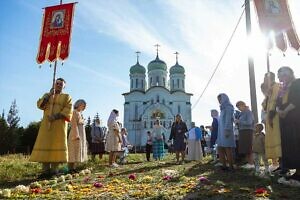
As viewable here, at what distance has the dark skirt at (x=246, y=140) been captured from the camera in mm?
9938

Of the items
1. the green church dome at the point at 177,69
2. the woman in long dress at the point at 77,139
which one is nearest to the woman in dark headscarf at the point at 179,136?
the woman in long dress at the point at 77,139

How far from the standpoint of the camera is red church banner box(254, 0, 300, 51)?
37.5 ft

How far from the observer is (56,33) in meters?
12.5

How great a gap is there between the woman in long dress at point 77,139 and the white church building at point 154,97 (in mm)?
62587

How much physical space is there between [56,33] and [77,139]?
13.5 feet

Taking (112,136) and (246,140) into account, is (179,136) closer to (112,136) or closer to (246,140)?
(112,136)

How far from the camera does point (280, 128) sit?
7.04 meters

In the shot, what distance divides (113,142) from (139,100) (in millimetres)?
63292

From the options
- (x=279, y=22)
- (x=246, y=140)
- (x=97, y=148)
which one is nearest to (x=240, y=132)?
(x=246, y=140)

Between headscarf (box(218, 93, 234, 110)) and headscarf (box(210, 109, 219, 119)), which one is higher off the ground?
headscarf (box(210, 109, 219, 119))

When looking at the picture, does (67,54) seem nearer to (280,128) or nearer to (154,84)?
(280,128)

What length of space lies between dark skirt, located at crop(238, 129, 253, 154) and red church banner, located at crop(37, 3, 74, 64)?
5.86 metres

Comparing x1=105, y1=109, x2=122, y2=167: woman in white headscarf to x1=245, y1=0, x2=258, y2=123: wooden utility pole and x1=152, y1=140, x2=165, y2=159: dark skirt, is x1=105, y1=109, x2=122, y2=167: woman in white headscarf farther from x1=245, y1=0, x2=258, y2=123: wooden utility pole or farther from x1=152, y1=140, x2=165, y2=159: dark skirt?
x1=152, y1=140, x2=165, y2=159: dark skirt

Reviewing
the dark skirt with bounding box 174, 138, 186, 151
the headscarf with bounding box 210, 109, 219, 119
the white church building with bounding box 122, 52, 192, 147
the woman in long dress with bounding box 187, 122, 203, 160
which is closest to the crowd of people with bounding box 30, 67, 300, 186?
the headscarf with bounding box 210, 109, 219, 119
